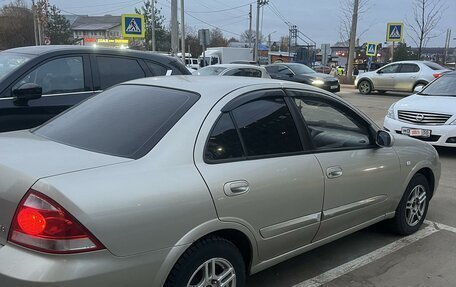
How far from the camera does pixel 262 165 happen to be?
3.06 metres

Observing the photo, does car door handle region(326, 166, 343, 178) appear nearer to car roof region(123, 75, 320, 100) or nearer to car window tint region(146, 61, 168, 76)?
car roof region(123, 75, 320, 100)

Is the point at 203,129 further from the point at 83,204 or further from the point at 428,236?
the point at 428,236

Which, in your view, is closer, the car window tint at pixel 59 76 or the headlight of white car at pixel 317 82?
the car window tint at pixel 59 76

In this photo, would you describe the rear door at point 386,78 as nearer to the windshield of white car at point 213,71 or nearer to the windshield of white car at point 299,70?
the windshield of white car at point 299,70

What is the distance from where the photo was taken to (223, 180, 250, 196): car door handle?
279cm

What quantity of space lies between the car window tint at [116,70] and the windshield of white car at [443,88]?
5940 mm

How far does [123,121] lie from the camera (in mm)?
3014

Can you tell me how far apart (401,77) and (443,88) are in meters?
11.0

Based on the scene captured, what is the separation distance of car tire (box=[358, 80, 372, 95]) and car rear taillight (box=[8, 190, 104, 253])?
67.0 feet

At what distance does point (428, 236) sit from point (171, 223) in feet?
10.5

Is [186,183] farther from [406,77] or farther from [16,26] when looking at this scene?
[16,26]

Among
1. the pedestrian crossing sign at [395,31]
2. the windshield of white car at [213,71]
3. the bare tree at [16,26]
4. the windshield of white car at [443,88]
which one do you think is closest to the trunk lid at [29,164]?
the windshield of white car at [443,88]

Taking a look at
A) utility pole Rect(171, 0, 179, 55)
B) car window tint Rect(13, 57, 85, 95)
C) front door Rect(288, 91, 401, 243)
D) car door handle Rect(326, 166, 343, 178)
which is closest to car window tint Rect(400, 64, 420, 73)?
utility pole Rect(171, 0, 179, 55)

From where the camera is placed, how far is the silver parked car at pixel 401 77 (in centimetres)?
1889
